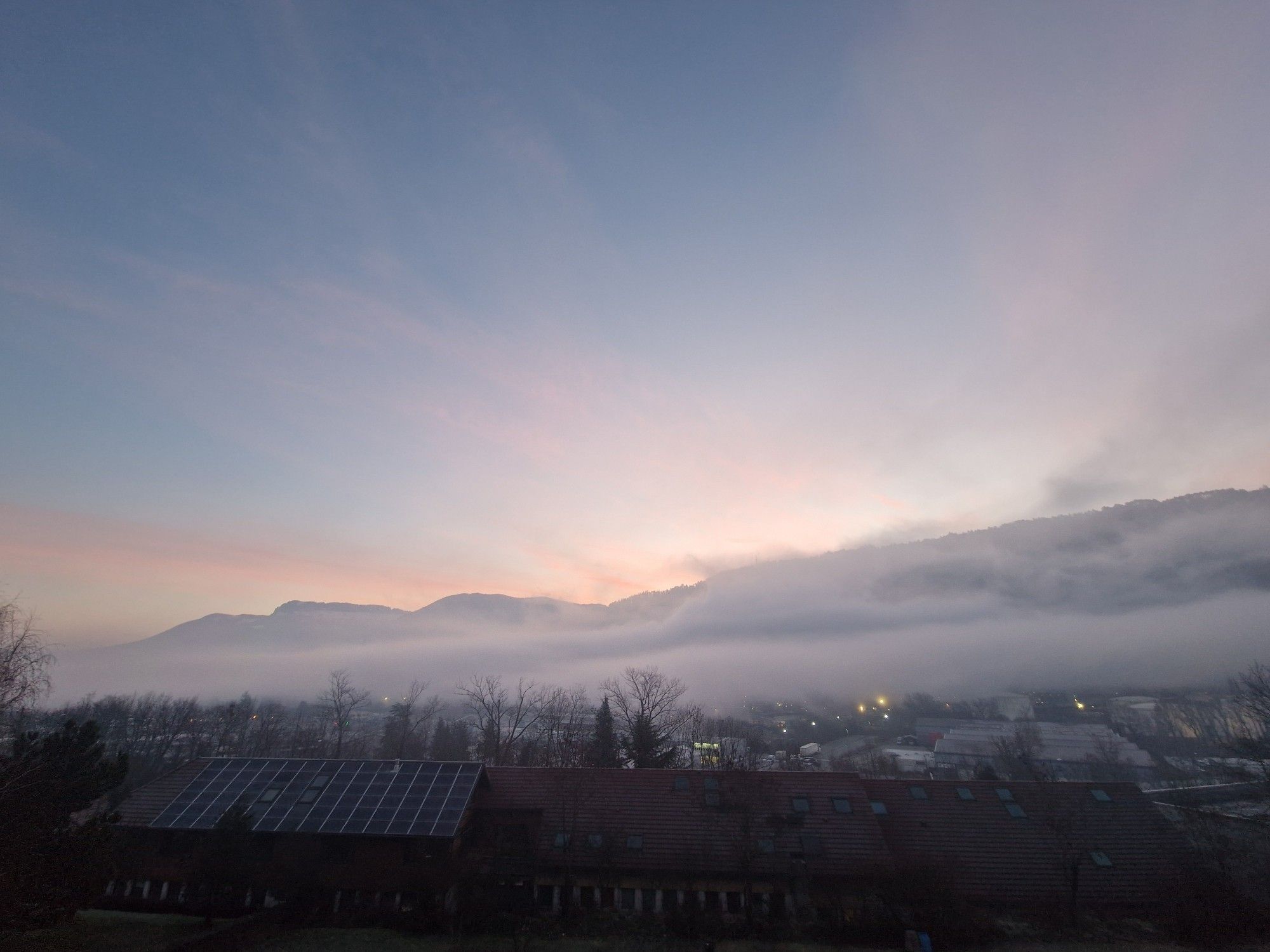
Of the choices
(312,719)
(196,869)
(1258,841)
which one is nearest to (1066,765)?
(1258,841)

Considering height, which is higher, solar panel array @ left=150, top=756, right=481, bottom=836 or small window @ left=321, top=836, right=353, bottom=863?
solar panel array @ left=150, top=756, right=481, bottom=836

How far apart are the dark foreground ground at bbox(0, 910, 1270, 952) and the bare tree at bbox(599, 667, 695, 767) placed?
28812 mm

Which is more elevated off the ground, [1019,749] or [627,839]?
[627,839]

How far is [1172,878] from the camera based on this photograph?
2991cm

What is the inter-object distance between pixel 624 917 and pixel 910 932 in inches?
538

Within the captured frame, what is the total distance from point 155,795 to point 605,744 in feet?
118

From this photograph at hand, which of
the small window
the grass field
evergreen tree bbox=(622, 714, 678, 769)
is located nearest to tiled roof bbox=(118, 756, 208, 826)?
the grass field

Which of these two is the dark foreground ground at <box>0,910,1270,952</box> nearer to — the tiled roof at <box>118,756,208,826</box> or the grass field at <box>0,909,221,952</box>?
the grass field at <box>0,909,221,952</box>

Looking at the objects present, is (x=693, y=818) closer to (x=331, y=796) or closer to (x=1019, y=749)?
(x=331, y=796)

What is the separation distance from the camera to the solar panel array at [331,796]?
31844 millimetres

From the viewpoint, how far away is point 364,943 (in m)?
25.2

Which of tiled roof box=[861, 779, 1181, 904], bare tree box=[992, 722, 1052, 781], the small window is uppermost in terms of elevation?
the small window

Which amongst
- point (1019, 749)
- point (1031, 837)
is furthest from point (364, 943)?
point (1019, 749)

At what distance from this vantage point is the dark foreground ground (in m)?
23.7
